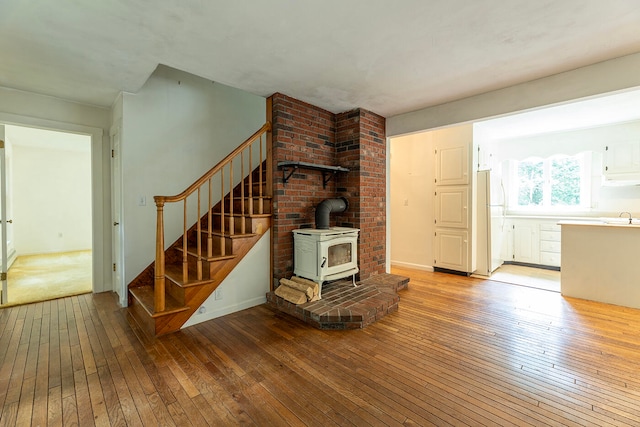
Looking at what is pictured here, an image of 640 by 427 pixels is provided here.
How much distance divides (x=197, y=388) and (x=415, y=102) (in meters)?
3.80

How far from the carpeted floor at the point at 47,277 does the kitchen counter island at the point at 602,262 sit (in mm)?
6496

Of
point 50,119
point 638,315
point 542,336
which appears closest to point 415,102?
point 542,336

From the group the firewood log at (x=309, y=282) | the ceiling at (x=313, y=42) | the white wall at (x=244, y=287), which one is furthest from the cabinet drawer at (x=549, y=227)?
the white wall at (x=244, y=287)

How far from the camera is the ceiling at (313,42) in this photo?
189 cm

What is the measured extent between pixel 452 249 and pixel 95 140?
18.5 ft

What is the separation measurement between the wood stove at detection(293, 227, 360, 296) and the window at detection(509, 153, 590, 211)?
183 inches

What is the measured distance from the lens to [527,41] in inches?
90.0

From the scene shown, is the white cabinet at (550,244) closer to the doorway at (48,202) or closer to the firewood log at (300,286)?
the firewood log at (300,286)

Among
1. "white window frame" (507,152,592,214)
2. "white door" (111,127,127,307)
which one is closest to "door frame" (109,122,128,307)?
"white door" (111,127,127,307)

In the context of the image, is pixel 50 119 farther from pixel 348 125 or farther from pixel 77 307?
pixel 348 125

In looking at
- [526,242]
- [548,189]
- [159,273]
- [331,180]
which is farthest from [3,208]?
[548,189]

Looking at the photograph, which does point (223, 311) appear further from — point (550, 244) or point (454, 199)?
point (550, 244)

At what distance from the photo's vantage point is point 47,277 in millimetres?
4477

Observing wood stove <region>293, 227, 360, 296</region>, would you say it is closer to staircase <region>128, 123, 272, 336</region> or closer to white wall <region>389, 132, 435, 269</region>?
staircase <region>128, 123, 272, 336</region>
